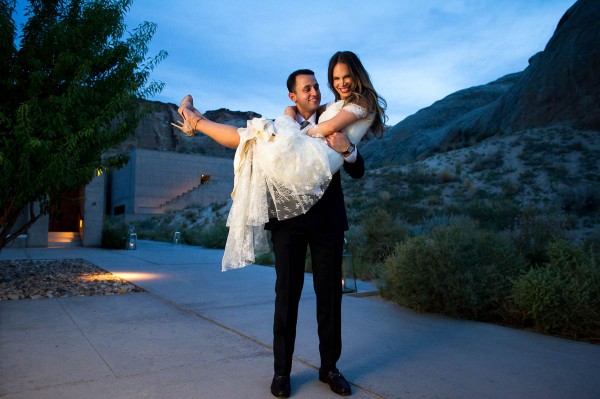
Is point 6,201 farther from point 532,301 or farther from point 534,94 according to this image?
point 534,94

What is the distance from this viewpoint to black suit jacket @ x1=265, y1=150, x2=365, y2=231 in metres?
2.43

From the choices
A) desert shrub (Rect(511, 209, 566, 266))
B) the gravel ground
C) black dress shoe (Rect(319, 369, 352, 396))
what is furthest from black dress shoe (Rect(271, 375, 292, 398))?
desert shrub (Rect(511, 209, 566, 266))

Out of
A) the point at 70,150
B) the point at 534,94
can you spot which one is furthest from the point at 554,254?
the point at 534,94

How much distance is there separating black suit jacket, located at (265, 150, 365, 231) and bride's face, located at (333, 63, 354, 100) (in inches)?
13.4

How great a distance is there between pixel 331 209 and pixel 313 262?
31 centimetres

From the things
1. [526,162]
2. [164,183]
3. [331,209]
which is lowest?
[331,209]

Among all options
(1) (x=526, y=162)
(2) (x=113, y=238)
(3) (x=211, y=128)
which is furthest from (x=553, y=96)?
(3) (x=211, y=128)

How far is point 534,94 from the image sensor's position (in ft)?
97.3

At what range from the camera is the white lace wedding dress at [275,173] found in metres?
2.21

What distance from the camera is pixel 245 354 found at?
3.18 m

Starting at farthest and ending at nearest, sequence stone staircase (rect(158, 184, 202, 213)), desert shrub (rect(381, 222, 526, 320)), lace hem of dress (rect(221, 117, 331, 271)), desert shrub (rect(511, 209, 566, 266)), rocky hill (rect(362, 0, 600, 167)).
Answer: stone staircase (rect(158, 184, 202, 213))
rocky hill (rect(362, 0, 600, 167))
desert shrub (rect(511, 209, 566, 266))
desert shrub (rect(381, 222, 526, 320))
lace hem of dress (rect(221, 117, 331, 271))

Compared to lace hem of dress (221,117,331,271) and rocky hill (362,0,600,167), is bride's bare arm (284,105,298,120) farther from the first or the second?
rocky hill (362,0,600,167)

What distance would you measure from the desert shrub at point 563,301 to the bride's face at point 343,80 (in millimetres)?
2617

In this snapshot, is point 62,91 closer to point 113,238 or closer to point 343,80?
point 343,80
